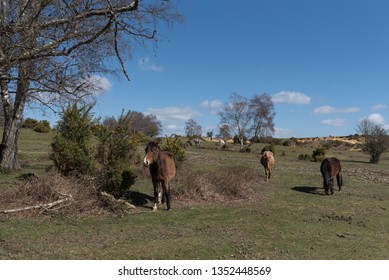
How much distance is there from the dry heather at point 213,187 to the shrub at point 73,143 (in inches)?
133

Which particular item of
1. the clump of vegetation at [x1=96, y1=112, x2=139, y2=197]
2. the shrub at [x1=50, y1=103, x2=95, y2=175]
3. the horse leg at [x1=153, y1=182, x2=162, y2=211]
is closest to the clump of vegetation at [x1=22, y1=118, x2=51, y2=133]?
the shrub at [x1=50, y1=103, x2=95, y2=175]

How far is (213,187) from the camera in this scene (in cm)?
1316

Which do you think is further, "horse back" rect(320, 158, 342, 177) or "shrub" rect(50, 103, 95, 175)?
"horse back" rect(320, 158, 342, 177)

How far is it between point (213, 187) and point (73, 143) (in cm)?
538

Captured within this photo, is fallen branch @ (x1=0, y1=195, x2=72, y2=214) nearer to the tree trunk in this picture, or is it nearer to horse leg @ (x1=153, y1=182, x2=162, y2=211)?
horse leg @ (x1=153, y1=182, x2=162, y2=211)

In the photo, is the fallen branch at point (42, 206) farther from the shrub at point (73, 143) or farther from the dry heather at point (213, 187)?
the dry heather at point (213, 187)

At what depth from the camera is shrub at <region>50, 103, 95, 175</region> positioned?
10.9m

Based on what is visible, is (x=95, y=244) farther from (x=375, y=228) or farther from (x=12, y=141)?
(x=12, y=141)

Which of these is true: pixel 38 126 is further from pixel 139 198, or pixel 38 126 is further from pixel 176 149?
pixel 139 198

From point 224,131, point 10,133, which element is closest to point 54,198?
point 10,133

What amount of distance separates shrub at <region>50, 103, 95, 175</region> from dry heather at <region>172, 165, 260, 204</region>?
339 cm

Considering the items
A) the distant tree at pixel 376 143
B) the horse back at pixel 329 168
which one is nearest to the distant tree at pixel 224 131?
the distant tree at pixel 376 143

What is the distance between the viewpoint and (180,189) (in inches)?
492

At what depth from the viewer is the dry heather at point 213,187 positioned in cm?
1249
